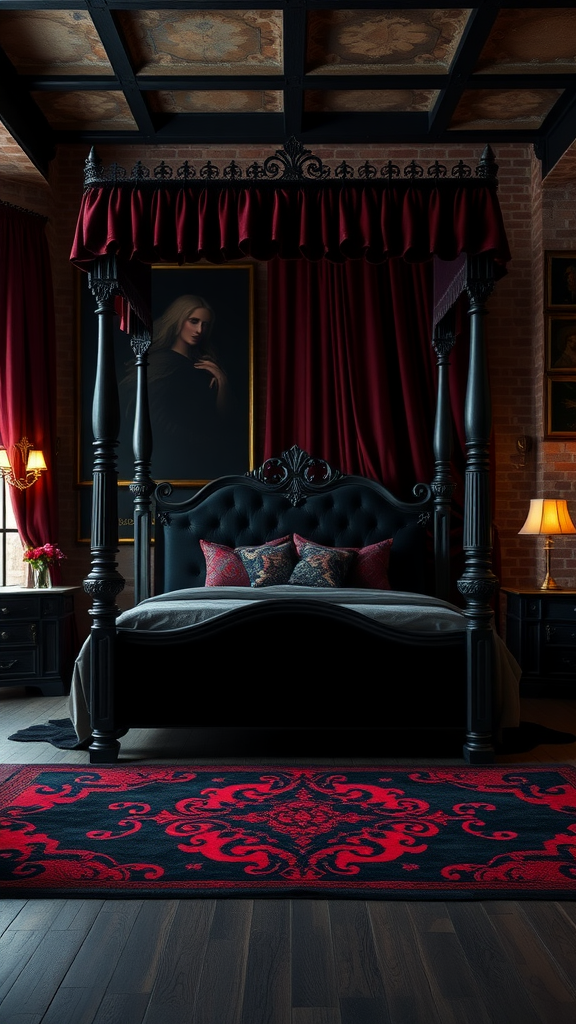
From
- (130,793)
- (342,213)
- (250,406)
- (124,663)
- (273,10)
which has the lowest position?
(130,793)

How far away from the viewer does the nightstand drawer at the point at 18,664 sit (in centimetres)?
637

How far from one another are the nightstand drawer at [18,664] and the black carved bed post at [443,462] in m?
2.92

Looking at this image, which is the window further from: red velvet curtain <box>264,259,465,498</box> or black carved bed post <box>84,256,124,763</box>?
black carved bed post <box>84,256,124,763</box>

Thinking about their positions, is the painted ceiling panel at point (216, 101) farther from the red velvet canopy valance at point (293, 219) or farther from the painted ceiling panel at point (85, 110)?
the red velvet canopy valance at point (293, 219)

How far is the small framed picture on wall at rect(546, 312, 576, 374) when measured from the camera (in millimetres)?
7102

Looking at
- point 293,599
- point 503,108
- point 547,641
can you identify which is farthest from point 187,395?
point 547,641

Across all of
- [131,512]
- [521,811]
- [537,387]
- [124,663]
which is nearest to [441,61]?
[537,387]

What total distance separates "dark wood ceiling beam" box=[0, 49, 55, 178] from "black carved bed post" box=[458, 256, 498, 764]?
3379 millimetres

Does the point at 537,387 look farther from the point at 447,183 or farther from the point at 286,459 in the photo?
the point at 447,183

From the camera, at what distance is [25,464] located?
6.93 metres

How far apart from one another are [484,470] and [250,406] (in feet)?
9.80

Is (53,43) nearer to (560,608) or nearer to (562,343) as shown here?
(562,343)

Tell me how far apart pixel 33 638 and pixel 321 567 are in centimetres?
207

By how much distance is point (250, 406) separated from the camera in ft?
23.9
